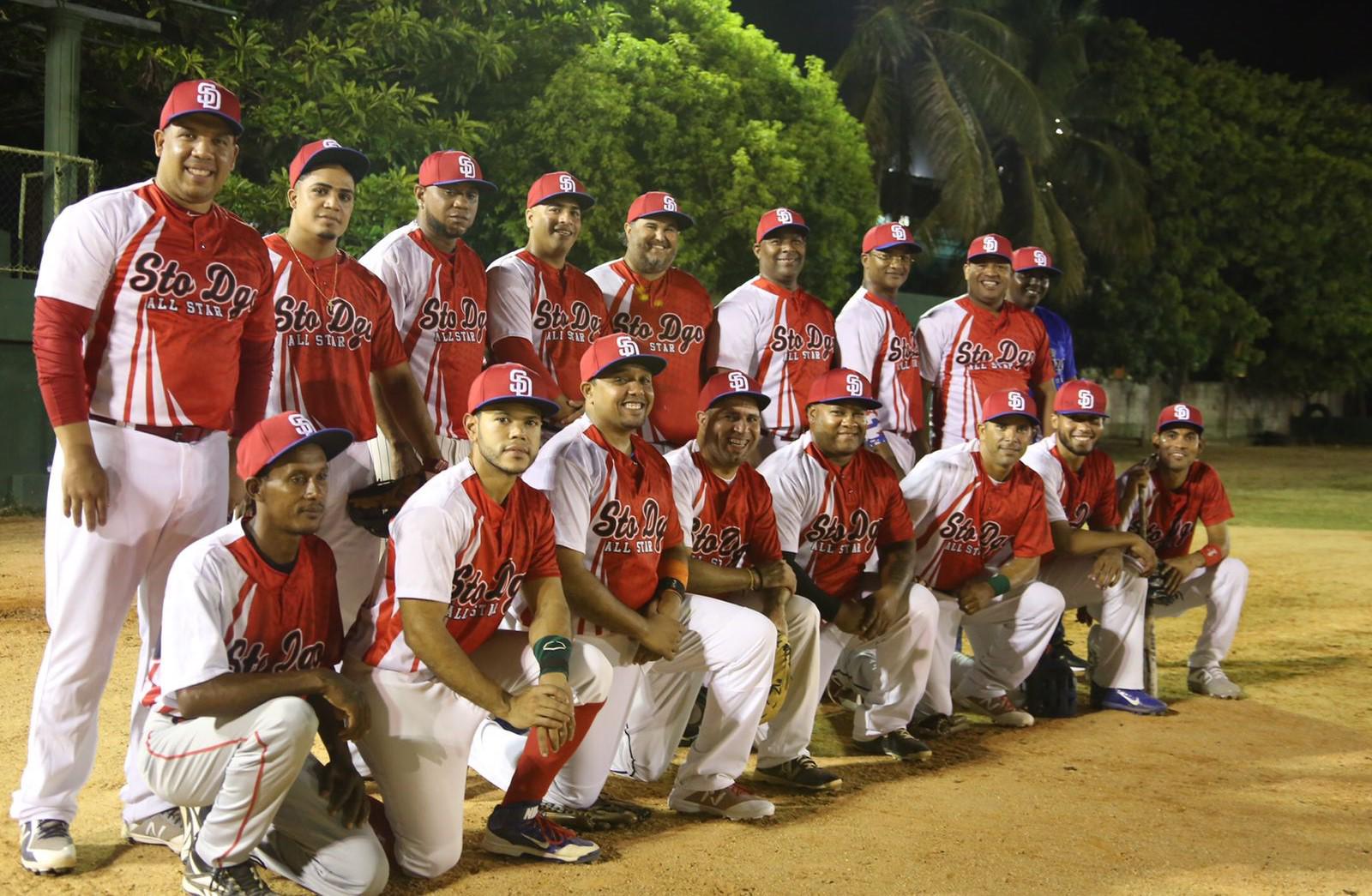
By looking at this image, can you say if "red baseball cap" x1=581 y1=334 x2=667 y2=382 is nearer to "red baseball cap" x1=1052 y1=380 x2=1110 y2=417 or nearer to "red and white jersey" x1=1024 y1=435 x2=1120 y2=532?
"red and white jersey" x1=1024 y1=435 x2=1120 y2=532

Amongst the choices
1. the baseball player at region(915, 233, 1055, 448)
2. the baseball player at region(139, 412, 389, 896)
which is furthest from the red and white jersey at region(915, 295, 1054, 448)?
the baseball player at region(139, 412, 389, 896)

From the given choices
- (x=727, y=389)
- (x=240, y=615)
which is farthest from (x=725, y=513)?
(x=240, y=615)

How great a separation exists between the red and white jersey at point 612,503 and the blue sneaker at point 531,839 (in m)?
0.86

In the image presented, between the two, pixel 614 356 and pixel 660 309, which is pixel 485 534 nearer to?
pixel 614 356

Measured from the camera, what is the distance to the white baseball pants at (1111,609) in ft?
25.4

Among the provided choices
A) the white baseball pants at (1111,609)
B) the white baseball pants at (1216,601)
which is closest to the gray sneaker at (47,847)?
the white baseball pants at (1111,609)

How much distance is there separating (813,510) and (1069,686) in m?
2.14

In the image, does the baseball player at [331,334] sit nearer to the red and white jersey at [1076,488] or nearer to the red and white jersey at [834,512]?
the red and white jersey at [834,512]

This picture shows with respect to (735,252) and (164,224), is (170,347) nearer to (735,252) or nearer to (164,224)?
(164,224)

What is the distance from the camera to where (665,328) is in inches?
289

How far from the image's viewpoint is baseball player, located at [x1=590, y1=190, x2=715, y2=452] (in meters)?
7.25

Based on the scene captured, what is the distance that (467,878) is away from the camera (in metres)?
4.70

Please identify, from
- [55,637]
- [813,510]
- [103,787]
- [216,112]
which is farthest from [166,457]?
[813,510]

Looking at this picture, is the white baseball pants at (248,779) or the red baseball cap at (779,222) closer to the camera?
the white baseball pants at (248,779)
